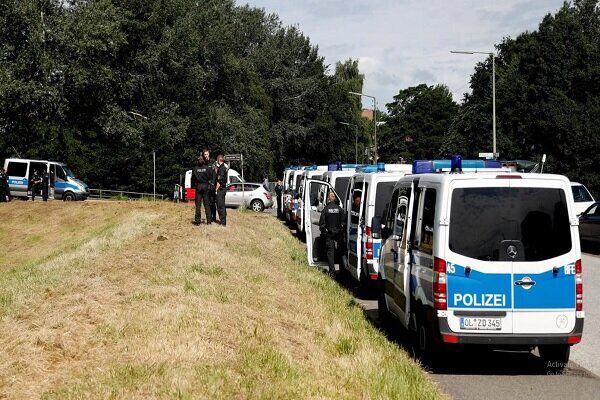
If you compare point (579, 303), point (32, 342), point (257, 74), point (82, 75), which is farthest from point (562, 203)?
point (257, 74)

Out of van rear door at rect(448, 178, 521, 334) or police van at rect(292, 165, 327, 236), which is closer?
van rear door at rect(448, 178, 521, 334)

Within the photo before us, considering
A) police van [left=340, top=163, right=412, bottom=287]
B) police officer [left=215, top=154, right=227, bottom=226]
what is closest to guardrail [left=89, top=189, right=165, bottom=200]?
police officer [left=215, top=154, right=227, bottom=226]

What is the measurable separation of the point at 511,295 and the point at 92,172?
43859mm

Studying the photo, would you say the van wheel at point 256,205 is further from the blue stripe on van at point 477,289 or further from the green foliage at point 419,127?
the green foliage at point 419,127

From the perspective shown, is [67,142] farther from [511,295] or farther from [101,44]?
[511,295]

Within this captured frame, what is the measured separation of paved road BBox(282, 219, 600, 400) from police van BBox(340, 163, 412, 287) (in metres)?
2.99

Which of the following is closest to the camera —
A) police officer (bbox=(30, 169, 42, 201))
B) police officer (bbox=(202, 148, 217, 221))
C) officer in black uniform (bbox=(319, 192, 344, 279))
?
officer in black uniform (bbox=(319, 192, 344, 279))

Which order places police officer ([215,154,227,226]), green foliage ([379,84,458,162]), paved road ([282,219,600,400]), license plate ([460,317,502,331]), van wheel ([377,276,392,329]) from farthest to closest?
green foliage ([379,84,458,162]) → police officer ([215,154,227,226]) → van wheel ([377,276,392,329]) → license plate ([460,317,502,331]) → paved road ([282,219,600,400])

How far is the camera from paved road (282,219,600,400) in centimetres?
776

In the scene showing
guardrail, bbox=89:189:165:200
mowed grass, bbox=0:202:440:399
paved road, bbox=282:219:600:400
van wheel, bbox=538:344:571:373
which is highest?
guardrail, bbox=89:189:165:200

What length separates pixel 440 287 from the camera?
827 cm

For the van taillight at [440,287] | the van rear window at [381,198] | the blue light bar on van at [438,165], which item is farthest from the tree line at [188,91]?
the van taillight at [440,287]

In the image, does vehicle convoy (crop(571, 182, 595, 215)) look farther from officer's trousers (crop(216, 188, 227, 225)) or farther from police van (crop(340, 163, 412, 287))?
police van (crop(340, 163, 412, 287))

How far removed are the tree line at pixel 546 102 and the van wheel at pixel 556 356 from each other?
45.5m
